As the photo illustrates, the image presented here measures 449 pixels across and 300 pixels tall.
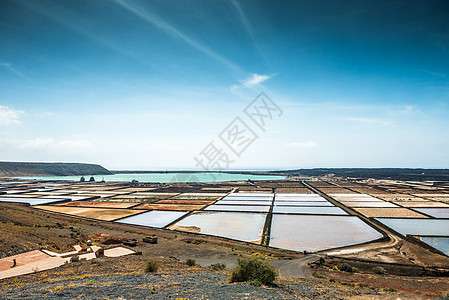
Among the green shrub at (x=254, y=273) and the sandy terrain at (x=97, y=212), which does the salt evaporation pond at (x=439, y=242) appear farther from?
the sandy terrain at (x=97, y=212)

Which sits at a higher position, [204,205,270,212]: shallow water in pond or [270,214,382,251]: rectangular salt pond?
[270,214,382,251]: rectangular salt pond

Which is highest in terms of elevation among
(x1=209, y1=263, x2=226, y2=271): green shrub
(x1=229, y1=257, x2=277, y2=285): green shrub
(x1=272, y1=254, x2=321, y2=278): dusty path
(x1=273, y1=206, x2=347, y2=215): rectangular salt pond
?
(x1=229, y1=257, x2=277, y2=285): green shrub

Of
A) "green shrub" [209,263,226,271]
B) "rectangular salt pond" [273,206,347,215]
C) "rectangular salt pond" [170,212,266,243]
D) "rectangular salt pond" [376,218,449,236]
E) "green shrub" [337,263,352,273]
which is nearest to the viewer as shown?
"green shrub" [209,263,226,271]

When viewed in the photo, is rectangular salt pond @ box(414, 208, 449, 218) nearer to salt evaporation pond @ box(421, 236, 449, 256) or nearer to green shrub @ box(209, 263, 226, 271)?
salt evaporation pond @ box(421, 236, 449, 256)

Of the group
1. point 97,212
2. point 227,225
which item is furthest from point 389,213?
point 97,212

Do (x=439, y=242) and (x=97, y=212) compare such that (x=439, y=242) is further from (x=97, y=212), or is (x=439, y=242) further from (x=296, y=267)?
(x=97, y=212)

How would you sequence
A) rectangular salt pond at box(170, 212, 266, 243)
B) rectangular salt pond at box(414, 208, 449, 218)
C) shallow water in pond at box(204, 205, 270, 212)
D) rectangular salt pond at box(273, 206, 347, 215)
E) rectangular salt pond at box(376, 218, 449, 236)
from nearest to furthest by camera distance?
rectangular salt pond at box(170, 212, 266, 243)
rectangular salt pond at box(376, 218, 449, 236)
rectangular salt pond at box(414, 208, 449, 218)
rectangular salt pond at box(273, 206, 347, 215)
shallow water in pond at box(204, 205, 270, 212)

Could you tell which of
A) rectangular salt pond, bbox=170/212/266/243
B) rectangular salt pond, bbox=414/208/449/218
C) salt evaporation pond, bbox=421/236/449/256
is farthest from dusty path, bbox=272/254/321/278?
rectangular salt pond, bbox=414/208/449/218
